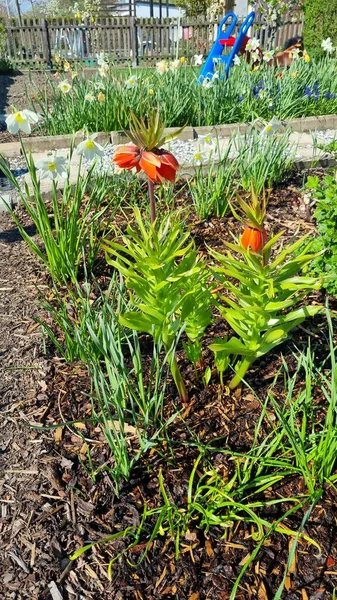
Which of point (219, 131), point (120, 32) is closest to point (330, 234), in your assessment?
point (219, 131)

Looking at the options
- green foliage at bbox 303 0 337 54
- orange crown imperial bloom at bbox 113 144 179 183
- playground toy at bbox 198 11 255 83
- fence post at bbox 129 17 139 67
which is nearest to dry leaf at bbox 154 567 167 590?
orange crown imperial bloom at bbox 113 144 179 183

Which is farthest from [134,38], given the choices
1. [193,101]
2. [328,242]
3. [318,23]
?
[328,242]

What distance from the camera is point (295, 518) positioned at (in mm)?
1385

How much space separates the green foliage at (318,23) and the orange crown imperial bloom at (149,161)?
31.9ft

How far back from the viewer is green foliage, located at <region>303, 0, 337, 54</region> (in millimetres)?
9539

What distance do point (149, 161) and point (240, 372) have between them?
79 cm

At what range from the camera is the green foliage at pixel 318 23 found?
9.54 meters

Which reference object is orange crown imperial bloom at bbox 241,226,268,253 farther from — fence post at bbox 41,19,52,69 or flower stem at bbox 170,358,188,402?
fence post at bbox 41,19,52,69

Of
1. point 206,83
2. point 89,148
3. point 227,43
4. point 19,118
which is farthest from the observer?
point 227,43

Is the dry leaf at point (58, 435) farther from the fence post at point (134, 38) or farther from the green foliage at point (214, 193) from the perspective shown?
the fence post at point (134, 38)

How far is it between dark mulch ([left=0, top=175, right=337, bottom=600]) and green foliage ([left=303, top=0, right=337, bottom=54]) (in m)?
9.88

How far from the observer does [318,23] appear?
9.90m

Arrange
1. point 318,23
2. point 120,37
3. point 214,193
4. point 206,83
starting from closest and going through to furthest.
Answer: point 214,193, point 206,83, point 318,23, point 120,37

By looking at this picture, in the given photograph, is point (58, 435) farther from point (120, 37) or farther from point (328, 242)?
point (120, 37)
